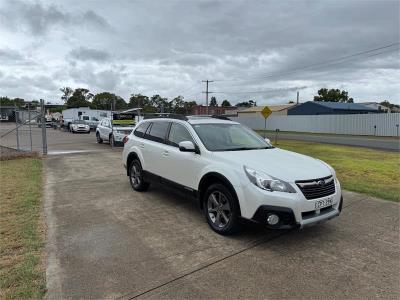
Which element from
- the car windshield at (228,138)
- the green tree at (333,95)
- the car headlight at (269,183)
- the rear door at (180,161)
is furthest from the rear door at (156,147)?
the green tree at (333,95)

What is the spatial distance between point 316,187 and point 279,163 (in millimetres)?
597

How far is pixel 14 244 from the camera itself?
446 cm

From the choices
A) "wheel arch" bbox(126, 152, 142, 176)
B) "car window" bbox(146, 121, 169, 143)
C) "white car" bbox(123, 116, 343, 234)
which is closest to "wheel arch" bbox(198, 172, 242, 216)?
"white car" bbox(123, 116, 343, 234)

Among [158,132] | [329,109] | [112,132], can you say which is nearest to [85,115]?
[112,132]

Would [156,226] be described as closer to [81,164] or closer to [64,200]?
[64,200]

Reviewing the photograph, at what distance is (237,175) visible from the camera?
4555mm

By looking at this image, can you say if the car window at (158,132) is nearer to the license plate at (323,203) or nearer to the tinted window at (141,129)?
the tinted window at (141,129)

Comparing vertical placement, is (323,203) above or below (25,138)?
above

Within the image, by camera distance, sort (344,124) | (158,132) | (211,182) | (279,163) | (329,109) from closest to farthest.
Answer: (279,163) → (211,182) → (158,132) → (344,124) → (329,109)

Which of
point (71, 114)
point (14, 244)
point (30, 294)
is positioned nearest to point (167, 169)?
point (14, 244)

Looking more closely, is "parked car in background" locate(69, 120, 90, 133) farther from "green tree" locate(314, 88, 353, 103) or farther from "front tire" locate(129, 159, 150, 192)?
"green tree" locate(314, 88, 353, 103)

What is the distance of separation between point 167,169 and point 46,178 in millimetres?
4594

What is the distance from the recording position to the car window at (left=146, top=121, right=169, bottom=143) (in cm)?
656

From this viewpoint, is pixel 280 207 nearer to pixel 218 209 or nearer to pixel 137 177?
pixel 218 209
